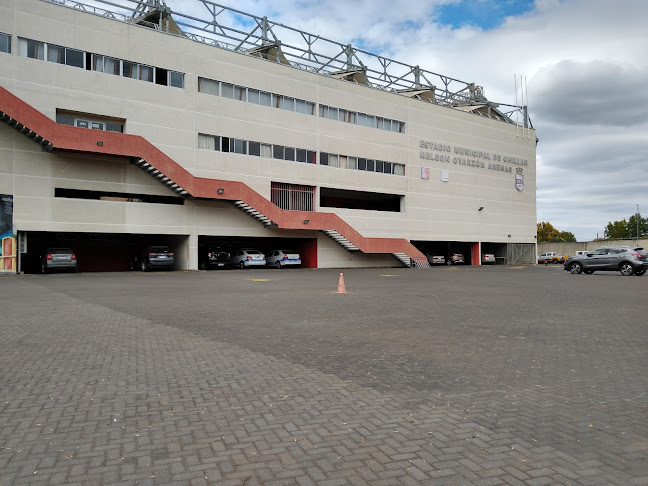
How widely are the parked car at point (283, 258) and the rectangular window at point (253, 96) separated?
1145 centimetres

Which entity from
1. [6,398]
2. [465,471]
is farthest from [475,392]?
[6,398]

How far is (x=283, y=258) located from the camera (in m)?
38.0

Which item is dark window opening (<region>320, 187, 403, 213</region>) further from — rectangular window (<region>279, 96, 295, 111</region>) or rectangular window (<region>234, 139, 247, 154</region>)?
rectangular window (<region>234, 139, 247, 154</region>)

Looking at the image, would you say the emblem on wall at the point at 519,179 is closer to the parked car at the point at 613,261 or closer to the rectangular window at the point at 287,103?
the parked car at the point at 613,261

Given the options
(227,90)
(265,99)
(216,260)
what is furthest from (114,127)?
(216,260)

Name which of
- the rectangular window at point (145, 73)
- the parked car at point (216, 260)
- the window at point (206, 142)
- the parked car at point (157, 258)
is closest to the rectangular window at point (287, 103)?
the window at point (206, 142)

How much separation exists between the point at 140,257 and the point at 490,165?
36.0 metres

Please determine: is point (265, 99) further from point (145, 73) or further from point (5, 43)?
point (5, 43)

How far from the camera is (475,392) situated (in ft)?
17.1

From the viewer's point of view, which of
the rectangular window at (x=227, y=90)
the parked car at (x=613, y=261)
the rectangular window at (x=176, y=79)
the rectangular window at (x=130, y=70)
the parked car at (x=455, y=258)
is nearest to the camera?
the parked car at (x=613, y=261)

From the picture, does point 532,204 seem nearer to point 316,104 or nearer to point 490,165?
point 490,165

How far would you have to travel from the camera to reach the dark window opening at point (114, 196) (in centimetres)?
3090

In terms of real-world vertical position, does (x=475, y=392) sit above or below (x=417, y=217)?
below

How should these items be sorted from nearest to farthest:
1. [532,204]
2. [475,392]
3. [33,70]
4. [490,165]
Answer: [475,392] → [33,70] → [490,165] → [532,204]
